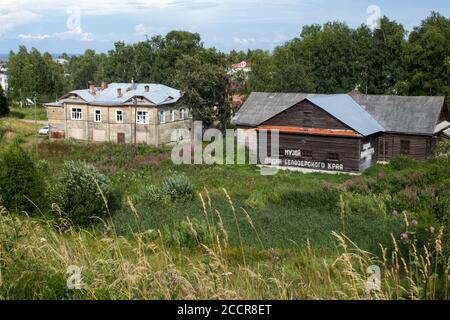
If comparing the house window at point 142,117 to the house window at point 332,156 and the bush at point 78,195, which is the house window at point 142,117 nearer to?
the house window at point 332,156

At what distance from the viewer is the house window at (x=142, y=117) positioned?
4212cm

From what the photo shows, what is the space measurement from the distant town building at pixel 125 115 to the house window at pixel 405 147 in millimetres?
18701

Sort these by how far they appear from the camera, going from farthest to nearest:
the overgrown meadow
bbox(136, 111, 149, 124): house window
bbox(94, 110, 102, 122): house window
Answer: bbox(94, 110, 102, 122): house window → bbox(136, 111, 149, 124): house window → the overgrown meadow

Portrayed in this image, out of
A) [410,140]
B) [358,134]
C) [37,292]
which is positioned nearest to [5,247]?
[37,292]

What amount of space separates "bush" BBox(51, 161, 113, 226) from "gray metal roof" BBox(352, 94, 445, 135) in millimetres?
23333

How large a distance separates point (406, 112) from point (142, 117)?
20.2 metres

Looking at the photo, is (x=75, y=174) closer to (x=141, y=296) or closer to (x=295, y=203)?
(x=295, y=203)

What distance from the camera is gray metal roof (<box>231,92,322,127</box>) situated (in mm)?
38603

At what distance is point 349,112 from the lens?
33.1 metres

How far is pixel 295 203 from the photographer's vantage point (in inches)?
800

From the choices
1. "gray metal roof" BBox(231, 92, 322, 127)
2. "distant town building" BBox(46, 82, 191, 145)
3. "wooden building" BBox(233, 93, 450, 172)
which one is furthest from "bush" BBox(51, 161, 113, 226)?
"distant town building" BBox(46, 82, 191, 145)

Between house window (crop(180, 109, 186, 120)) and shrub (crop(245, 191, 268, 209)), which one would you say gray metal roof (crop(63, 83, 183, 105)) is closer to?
house window (crop(180, 109, 186, 120))

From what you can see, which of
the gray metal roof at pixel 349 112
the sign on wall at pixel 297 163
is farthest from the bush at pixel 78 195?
the gray metal roof at pixel 349 112
